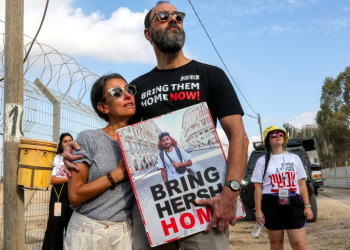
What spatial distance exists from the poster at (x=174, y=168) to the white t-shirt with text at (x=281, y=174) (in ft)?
8.14

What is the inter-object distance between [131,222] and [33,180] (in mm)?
1489

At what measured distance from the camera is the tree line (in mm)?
42844

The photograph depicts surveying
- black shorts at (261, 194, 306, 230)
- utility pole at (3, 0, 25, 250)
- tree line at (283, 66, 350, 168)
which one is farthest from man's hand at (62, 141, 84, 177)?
tree line at (283, 66, 350, 168)

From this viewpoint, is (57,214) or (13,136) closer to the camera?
(13,136)

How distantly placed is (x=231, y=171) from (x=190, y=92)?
20.5 inches

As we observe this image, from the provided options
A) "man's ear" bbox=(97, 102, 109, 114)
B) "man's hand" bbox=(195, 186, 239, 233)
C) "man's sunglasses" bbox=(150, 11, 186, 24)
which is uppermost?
"man's sunglasses" bbox=(150, 11, 186, 24)

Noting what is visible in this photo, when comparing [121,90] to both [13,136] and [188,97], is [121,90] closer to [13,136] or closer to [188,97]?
[188,97]

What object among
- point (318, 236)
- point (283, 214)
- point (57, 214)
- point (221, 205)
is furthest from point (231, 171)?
point (318, 236)

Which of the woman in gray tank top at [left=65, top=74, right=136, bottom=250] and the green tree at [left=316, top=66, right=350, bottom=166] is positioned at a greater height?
the green tree at [left=316, top=66, right=350, bottom=166]

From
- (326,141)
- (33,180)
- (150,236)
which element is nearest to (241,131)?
(150,236)

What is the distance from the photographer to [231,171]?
215cm

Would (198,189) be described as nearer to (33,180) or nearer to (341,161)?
(33,180)

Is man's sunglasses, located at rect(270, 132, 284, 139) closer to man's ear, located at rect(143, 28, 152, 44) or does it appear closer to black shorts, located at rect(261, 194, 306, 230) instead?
black shorts, located at rect(261, 194, 306, 230)

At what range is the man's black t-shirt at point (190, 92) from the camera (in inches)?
91.4
